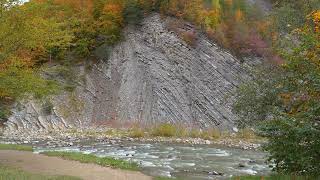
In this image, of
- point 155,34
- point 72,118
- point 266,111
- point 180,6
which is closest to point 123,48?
point 155,34

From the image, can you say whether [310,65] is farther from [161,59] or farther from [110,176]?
[161,59]

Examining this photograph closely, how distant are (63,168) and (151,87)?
25.1 m

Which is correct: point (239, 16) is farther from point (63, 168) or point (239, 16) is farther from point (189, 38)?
point (63, 168)

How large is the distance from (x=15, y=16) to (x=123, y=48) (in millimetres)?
29361

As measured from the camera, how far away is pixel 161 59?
136ft

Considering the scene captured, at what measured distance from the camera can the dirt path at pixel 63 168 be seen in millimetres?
13773

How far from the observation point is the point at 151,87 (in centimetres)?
3981

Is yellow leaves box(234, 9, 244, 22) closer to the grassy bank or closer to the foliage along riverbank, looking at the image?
the foliage along riverbank

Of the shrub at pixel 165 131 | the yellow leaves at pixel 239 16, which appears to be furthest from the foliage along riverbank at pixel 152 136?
the yellow leaves at pixel 239 16

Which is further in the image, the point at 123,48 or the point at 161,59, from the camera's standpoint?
the point at 123,48

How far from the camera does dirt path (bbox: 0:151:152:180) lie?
45.2 ft

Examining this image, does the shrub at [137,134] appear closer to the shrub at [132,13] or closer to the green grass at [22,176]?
the shrub at [132,13]

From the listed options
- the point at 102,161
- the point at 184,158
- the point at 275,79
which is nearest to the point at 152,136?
the point at 184,158

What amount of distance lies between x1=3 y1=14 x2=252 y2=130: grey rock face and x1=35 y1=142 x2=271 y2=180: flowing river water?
10248 mm
